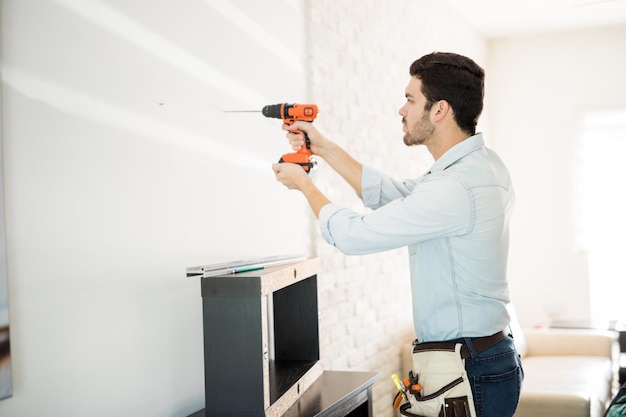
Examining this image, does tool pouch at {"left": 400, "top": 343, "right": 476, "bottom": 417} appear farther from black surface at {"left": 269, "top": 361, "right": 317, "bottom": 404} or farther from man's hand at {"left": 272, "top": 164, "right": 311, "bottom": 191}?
man's hand at {"left": 272, "top": 164, "right": 311, "bottom": 191}

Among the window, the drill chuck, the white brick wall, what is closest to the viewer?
the drill chuck

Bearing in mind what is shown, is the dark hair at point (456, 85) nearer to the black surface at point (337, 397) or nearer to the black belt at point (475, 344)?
the black belt at point (475, 344)

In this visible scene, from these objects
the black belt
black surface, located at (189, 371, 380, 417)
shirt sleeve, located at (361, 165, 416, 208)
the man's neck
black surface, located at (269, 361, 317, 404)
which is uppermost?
the man's neck

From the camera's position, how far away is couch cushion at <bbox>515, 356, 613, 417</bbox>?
3.35 metres

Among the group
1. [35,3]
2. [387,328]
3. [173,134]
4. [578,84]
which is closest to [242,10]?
[173,134]

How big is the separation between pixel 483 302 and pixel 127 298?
0.97 m

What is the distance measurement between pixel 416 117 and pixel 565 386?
7.34 ft

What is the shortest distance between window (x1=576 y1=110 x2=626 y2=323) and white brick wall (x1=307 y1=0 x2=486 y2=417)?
2101 mm

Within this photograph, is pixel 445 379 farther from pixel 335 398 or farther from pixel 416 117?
pixel 416 117

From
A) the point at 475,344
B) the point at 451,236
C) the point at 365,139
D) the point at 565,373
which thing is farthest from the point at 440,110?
the point at 565,373

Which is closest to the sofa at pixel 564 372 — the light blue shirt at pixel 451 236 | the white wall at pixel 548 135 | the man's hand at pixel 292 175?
the white wall at pixel 548 135

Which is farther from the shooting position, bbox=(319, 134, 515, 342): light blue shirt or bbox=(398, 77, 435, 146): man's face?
bbox=(398, 77, 435, 146): man's face

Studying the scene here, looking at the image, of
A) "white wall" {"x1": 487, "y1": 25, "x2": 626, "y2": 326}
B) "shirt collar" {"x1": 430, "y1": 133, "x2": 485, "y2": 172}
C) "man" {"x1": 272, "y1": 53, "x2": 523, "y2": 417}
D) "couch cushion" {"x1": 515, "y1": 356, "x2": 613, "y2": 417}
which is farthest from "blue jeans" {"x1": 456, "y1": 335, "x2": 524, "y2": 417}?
"white wall" {"x1": 487, "y1": 25, "x2": 626, "y2": 326}

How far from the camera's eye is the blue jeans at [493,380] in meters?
1.85
